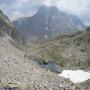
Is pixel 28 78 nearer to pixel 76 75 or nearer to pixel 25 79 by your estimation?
pixel 25 79

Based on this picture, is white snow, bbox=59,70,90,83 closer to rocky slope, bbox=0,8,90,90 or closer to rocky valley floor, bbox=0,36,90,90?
rocky slope, bbox=0,8,90,90

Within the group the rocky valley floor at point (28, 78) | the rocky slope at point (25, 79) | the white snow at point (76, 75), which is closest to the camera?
the rocky slope at point (25, 79)

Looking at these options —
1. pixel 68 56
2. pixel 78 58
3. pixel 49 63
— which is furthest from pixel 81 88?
pixel 68 56

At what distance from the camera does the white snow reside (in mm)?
116062

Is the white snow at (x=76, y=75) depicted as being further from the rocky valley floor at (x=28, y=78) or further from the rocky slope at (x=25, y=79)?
the rocky valley floor at (x=28, y=78)

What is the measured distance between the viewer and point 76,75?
123938 mm

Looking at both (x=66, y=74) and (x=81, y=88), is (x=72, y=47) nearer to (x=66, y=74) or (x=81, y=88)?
(x=66, y=74)

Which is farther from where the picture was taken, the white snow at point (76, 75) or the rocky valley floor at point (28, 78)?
the white snow at point (76, 75)

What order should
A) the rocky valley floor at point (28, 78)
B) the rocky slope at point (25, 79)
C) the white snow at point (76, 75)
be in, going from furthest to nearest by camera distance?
the white snow at point (76, 75), the rocky valley floor at point (28, 78), the rocky slope at point (25, 79)

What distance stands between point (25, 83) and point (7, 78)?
5.07 meters

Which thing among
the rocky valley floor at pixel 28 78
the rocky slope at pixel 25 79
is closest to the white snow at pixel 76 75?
the rocky slope at pixel 25 79

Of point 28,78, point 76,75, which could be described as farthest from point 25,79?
point 76,75

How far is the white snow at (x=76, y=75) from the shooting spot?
381 feet

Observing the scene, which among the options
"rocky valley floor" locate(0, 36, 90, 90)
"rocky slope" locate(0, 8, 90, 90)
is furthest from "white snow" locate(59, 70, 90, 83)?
"rocky valley floor" locate(0, 36, 90, 90)
